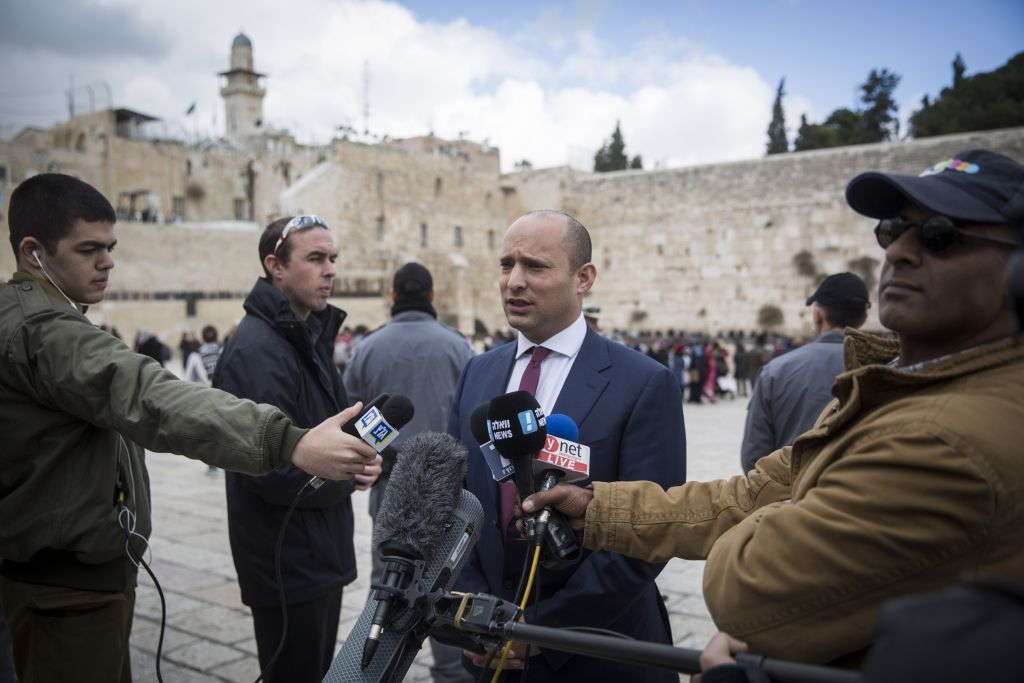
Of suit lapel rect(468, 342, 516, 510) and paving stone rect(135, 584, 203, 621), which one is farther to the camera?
paving stone rect(135, 584, 203, 621)

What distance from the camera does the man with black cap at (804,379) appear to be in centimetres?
398

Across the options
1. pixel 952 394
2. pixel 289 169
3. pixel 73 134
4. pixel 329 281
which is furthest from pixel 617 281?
pixel 73 134

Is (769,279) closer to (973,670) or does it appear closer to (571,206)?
(571,206)

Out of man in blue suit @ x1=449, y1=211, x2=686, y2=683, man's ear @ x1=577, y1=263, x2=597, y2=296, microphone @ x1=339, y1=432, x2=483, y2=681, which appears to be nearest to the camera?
microphone @ x1=339, y1=432, x2=483, y2=681

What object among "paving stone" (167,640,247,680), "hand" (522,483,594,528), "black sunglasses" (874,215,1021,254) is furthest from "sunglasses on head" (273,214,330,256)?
"black sunglasses" (874,215,1021,254)

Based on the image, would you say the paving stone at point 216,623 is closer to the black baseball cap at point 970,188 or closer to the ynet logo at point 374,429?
the ynet logo at point 374,429

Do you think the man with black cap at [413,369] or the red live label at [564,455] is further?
the man with black cap at [413,369]

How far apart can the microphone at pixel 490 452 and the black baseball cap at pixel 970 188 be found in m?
1.00

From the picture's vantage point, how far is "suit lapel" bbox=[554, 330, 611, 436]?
2342 millimetres

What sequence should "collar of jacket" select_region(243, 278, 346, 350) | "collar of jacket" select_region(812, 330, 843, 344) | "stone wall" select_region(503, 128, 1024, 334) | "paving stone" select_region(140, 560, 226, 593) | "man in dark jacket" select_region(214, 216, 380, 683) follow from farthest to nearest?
1. "stone wall" select_region(503, 128, 1024, 334)
2. "paving stone" select_region(140, 560, 226, 593)
3. "collar of jacket" select_region(812, 330, 843, 344)
4. "collar of jacket" select_region(243, 278, 346, 350)
5. "man in dark jacket" select_region(214, 216, 380, 683)

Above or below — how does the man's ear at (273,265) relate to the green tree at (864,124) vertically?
below

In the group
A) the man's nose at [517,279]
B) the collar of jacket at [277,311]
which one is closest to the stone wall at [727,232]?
the collar of jacket at [277,311]

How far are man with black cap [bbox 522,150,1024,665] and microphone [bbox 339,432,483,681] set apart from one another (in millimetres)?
573

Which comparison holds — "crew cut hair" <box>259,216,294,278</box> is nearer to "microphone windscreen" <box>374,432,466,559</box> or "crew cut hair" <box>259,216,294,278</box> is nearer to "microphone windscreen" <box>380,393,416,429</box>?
"microphone windscreen" <box>380,393,416,429</box>
